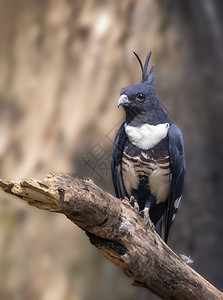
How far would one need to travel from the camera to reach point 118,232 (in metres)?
3.32

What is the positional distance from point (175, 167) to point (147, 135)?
0.32 metres

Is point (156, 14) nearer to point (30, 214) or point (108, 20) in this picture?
point (108, 20)

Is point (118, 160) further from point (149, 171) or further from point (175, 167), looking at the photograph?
point (175, 167)

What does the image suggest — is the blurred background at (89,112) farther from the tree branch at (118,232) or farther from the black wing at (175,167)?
the tree branch at (118,232)

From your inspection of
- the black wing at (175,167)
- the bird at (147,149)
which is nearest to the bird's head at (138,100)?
the bird at (147,149)

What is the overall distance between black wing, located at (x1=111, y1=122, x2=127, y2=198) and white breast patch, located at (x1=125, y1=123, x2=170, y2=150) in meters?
0.10

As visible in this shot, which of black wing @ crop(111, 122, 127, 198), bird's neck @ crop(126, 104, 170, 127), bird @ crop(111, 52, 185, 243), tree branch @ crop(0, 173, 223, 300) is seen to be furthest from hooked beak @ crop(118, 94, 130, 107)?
tree branch @ crop(0, 173, 223, 300)

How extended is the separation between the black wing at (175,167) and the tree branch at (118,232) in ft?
2.55

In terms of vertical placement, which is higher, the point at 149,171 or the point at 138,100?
the point at 138,100

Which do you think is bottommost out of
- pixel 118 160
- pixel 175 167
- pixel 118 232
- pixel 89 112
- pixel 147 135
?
pixel 118 232

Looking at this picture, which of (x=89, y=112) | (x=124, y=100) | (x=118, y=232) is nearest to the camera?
(x=118, y=232)

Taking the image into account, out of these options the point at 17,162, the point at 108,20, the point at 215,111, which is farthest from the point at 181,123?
the point at 17,162

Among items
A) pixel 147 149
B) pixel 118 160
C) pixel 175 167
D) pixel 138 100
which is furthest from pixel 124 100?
pixel 175 167

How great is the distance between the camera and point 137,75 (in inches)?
262
